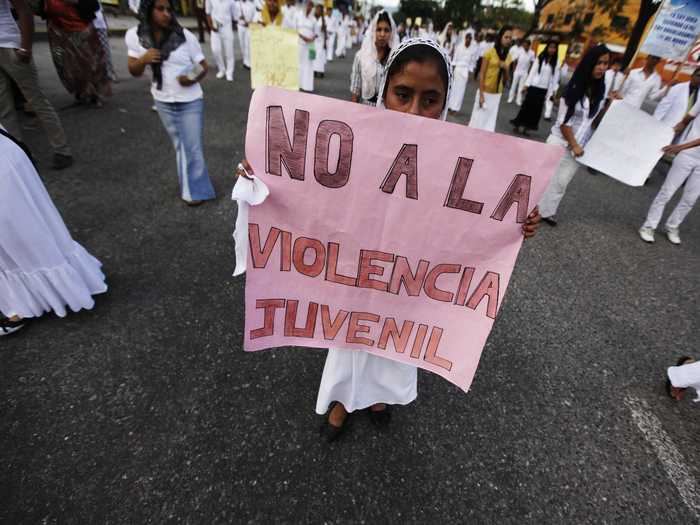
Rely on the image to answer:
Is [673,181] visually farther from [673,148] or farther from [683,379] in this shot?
[683,379]

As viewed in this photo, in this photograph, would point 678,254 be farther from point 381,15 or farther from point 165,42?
point 165,42

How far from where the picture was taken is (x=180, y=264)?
2975 mm

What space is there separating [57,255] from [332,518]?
220 cm

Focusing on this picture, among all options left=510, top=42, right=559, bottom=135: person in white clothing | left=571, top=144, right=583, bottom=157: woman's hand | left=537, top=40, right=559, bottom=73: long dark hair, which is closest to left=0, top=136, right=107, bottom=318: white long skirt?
left=571, top=144, right=583, bottom=157: woman's hand

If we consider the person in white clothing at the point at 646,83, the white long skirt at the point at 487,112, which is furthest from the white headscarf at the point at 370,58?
the person in white clothing at the point at 646,83

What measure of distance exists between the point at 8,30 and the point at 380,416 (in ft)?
14.8

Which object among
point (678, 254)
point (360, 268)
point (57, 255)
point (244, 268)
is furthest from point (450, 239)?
point (678, 254)

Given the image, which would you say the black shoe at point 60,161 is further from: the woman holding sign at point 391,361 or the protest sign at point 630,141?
the protest sign at point 630,141

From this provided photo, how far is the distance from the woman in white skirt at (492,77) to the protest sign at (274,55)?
10.7 ft

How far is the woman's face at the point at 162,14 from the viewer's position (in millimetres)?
2771

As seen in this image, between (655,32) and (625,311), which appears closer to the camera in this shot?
(625,311)

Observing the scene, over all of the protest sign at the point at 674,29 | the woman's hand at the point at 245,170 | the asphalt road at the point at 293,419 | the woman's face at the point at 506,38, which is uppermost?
the protest sign at the point at 674,29

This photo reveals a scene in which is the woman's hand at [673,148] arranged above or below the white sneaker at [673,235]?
above

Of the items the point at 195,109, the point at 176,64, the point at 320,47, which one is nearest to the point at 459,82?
the point at 320,47
